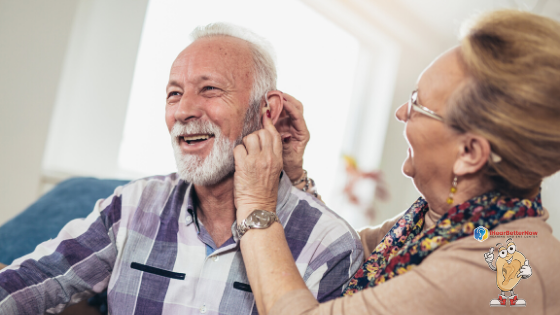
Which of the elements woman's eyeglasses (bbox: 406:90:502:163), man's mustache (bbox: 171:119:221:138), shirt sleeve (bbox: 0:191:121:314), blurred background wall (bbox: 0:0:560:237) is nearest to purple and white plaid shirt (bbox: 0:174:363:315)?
shirt sleeve (bbox: 0:191:121:314)

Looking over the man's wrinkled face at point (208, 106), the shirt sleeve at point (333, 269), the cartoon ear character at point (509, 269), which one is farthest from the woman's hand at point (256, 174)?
the cartoon ear character at point (509, 269)

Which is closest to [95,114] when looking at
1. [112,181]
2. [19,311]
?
[112,181]

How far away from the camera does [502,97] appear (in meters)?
0.95

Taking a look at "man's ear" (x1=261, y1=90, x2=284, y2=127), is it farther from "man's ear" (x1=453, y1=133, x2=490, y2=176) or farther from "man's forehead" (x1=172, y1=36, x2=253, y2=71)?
"man's ear" (x1=453, y1=133, x2=490, y2=176)

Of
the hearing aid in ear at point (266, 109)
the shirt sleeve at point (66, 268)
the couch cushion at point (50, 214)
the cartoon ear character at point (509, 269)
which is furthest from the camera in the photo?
the couch cushion at point (50, 214)

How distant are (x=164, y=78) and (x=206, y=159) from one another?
2.37 meters

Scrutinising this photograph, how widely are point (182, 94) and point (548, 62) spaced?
103 centimetres

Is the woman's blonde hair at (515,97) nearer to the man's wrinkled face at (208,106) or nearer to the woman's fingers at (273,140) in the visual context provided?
the woman's fingers at (273,140)

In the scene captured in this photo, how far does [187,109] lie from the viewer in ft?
4.42

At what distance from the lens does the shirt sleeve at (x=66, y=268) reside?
3.93ft

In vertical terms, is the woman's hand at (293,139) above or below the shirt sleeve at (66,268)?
above

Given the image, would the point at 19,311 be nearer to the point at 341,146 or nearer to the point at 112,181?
the point at 112,181

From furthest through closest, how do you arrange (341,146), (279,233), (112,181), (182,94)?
(341,146) → (112,181) → (182,94) → (279,233)

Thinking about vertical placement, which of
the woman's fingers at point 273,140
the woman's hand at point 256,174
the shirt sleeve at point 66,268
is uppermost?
the woman's fingers at point 273,140
